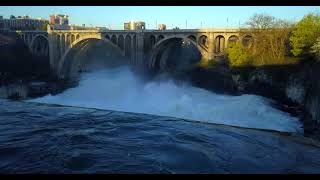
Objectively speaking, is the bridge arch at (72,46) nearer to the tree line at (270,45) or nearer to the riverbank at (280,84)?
the riverbank at (280,84)

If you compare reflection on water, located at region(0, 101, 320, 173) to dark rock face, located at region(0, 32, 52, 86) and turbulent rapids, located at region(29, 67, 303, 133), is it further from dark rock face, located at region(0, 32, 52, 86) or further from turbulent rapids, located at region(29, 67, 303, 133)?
dark rock face, located at region(0, 32, 52, 86)

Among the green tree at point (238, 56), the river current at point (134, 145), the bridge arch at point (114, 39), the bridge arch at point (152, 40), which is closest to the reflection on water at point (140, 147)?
the river current at point (134, 145)

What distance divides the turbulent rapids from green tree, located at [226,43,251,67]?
5868 millimetres

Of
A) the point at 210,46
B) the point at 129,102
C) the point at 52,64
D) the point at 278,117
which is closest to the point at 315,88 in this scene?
the point at 278,117

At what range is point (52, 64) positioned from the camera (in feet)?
256

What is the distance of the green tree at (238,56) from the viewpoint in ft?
161

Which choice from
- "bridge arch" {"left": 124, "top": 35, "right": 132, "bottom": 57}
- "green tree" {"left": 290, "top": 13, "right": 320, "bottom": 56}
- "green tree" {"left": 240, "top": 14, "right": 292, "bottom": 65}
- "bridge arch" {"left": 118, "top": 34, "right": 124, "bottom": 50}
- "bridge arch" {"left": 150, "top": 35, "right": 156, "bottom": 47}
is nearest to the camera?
"green tree" {"left": 290, "top": 13, "right": 320, "bottom": 56}

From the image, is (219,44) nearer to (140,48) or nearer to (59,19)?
(140,48)

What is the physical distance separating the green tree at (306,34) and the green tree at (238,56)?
8.34 meters

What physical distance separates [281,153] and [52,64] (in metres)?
76.1

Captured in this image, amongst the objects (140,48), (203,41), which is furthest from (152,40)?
(203,41)

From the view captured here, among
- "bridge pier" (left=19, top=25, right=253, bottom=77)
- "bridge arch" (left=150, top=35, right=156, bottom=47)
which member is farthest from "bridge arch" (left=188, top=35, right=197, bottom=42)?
"bridge arch" (left=150, top=35, right=156, bottom=47)

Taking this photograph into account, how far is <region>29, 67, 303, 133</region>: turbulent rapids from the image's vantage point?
35.4 meters
